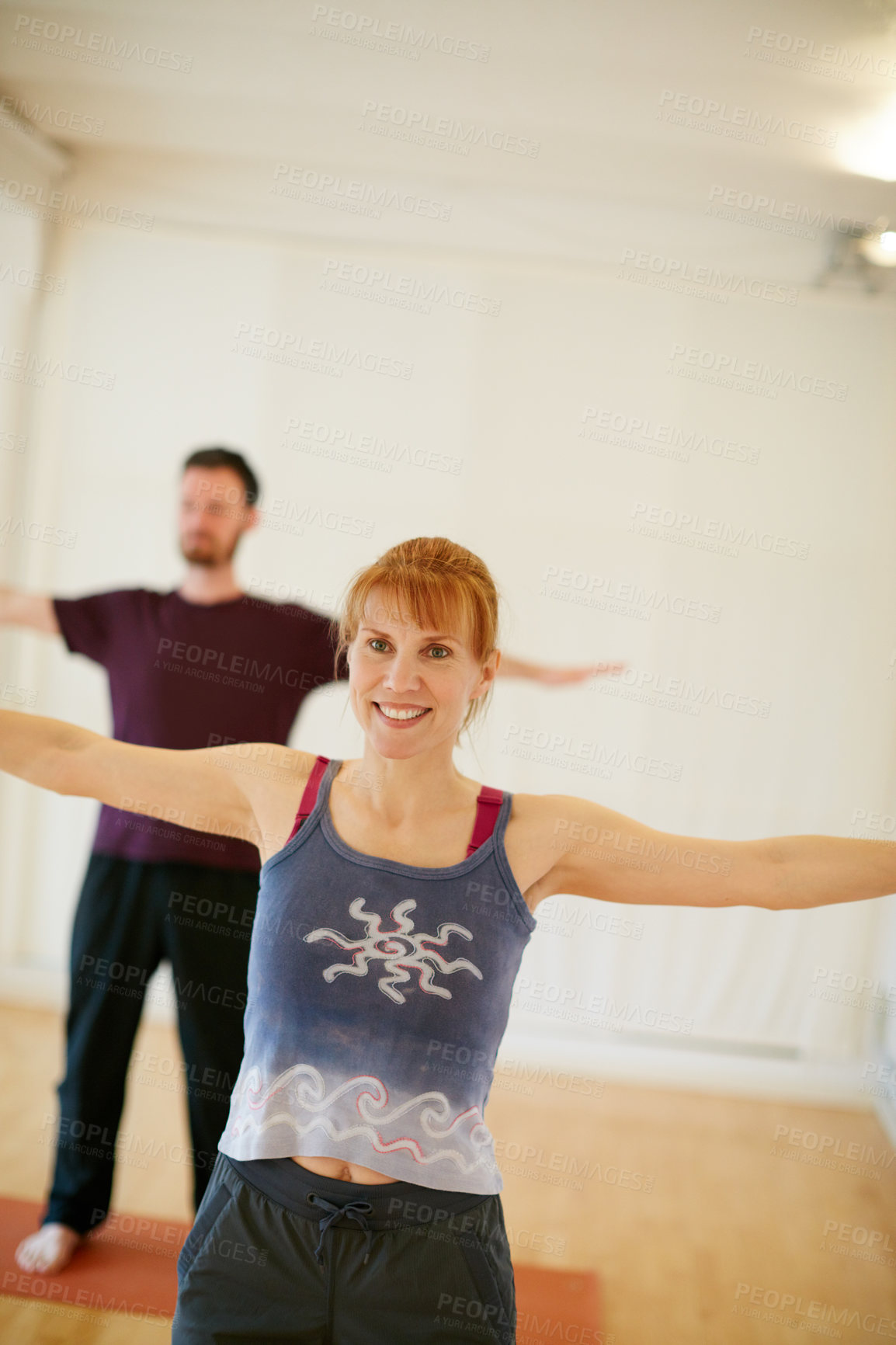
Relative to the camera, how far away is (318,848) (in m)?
1.42

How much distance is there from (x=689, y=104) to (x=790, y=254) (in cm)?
82

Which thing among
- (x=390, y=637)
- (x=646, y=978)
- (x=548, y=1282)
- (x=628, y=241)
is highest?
(x=628, y=241)

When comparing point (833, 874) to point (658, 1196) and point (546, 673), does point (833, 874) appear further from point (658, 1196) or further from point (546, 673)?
point (658, 1196)

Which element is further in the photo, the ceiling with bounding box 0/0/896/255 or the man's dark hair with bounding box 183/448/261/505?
the ceiling with bounding box 0/0/896/255

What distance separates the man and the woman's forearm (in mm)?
782

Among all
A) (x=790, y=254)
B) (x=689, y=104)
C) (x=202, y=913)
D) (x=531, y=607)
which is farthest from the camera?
(x=531, y=607)

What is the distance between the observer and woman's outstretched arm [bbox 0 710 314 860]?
1.48 meters

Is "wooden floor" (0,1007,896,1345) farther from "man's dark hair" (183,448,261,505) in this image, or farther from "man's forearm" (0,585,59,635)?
"man's dark hair" (183,448,261,505)

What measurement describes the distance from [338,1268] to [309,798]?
635mm

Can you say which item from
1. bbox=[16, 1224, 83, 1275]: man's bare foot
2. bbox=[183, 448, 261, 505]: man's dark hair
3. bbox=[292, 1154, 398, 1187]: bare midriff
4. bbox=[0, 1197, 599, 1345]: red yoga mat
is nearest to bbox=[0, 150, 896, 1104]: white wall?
bbox=[183, 448, 261, 505]: man's dark hair

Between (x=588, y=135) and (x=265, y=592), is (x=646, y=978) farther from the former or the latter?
(x=588, y=135)

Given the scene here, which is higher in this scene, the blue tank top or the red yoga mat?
the blue tank top

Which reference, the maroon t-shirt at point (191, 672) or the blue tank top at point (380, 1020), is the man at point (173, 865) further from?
the blue tank top at point (380, 1020)

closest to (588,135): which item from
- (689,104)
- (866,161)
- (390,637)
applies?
(689,104)
